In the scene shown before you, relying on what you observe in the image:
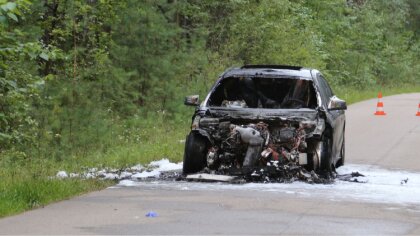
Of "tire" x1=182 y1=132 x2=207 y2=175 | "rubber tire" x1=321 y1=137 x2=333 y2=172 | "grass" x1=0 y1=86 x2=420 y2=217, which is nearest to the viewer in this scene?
"grass" x1=0 y1=86 x2=420 y2=217

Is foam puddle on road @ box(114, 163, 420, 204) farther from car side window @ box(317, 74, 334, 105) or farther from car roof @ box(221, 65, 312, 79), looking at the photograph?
car roof @ box(221, 65, 312, 79)

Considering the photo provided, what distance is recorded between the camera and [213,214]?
9.69 metres

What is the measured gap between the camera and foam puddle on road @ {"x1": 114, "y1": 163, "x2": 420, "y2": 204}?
36.9 ft

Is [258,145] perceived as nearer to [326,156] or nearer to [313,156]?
[313,156]

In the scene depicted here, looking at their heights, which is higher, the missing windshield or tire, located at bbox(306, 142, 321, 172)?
the missing windshield

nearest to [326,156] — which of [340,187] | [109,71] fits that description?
[340,187]

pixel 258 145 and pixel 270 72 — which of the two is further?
pixel 270 72

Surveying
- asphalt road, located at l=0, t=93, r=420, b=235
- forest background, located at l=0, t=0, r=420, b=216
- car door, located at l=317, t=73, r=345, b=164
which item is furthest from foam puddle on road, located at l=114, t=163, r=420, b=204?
forest background, located at l=0, t=0, r=420, b=216

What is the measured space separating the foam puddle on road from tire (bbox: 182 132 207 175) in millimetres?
491

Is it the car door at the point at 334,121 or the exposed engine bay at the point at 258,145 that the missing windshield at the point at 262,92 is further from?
the exposed engine bay at the point at 258,145

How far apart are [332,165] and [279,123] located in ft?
3.95

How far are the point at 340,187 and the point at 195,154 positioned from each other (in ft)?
7.35

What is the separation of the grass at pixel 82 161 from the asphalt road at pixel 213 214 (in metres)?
0.31

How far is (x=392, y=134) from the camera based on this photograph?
21.3 metres
